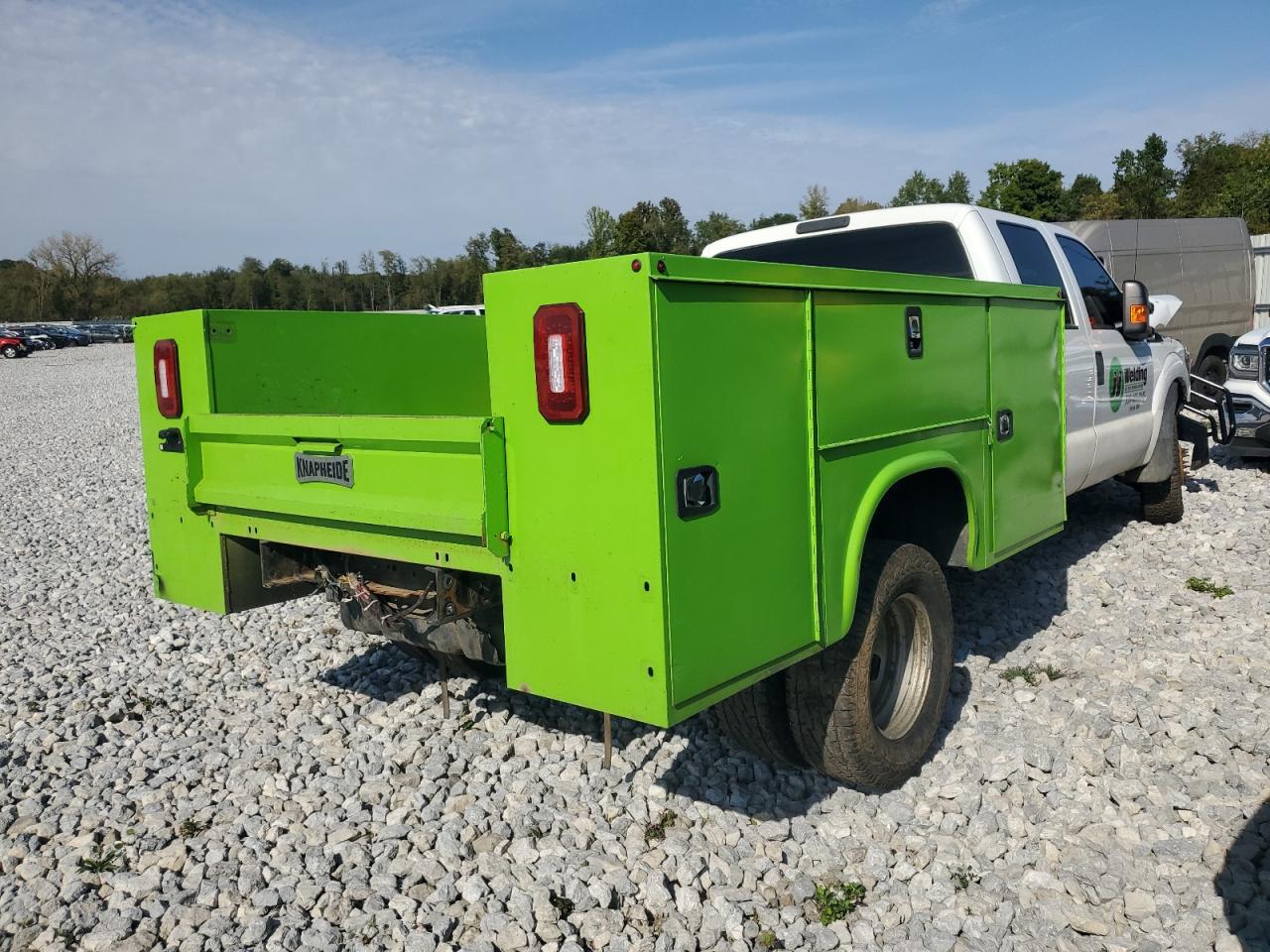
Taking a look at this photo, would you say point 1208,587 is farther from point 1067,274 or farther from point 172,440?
point 172,440

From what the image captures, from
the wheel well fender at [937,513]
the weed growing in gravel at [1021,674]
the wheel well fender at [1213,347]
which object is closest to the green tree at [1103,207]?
the wheel well fender at [1213,347]

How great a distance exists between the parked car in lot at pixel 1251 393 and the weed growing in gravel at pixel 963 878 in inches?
284

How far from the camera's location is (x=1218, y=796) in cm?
359

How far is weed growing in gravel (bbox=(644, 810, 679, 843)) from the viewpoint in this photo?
348 centimetres

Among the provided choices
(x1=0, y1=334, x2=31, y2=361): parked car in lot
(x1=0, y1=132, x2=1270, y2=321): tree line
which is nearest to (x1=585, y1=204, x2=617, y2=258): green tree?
(x1=0, y1=132, x2=1270, y2=321): tree line

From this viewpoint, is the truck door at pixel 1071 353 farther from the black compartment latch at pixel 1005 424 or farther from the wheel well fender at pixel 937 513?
the wheel well fender at pixel 937 513

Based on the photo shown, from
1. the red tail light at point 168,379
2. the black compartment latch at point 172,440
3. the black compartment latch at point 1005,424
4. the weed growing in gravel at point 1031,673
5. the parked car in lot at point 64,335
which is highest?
the parked car in lot at point 64,335

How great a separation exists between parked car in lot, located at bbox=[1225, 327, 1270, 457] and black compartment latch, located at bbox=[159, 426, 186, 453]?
340 inches

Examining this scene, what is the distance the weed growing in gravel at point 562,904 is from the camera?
10.1 feet

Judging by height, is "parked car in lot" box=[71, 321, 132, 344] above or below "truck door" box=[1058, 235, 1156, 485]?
above

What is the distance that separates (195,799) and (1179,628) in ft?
15.5

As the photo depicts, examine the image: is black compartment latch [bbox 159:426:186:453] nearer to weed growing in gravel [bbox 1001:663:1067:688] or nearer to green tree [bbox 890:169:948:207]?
weed growing in gravel [bbox 1001:663:1067:688]

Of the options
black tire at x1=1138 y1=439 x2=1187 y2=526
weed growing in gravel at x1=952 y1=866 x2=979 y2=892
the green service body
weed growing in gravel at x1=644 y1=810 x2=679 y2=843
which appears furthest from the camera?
black tire at x1=1138 y1=439 x2=1187 y2=526

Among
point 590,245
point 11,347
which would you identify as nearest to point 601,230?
point 590,245
